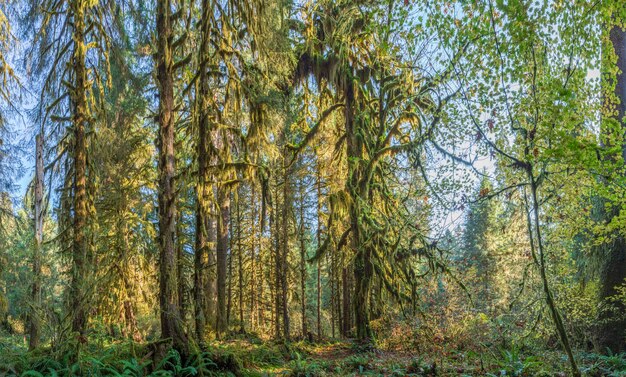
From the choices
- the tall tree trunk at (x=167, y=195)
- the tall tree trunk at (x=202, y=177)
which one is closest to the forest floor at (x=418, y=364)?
the tall tree trunk at (x=202, y=177)

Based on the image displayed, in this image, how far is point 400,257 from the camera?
9.40 m

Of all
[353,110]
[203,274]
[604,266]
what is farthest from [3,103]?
[604,266]

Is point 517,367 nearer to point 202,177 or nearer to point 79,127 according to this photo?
point 202,177

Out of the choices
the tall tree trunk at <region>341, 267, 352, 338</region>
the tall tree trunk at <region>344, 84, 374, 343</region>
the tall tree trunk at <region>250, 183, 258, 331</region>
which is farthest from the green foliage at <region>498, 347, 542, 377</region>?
the tall tree trunk at <region>250, 183, 258, 331</region>

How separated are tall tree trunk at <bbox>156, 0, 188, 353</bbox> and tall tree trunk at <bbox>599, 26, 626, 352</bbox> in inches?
273

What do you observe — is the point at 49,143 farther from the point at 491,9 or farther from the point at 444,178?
the point at 491,9

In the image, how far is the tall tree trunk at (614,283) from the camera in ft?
22.1

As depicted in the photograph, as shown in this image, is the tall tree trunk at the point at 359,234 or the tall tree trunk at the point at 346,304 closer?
the tall tree trunk at the point at 359,234

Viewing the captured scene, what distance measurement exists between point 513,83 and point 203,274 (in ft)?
16.9

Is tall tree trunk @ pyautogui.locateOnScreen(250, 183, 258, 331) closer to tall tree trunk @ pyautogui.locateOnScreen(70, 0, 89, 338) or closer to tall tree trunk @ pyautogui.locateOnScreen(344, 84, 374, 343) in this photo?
tall tree trunk @ pyautogui.locateOnScreen(344, 84, 374, 343)

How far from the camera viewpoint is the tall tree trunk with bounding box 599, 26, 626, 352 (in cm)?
674

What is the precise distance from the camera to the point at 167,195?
5.66 m

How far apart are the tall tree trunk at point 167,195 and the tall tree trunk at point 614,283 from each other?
273 inches

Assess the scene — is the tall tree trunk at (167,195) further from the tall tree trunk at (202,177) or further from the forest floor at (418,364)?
the forest floor at (418,364)
